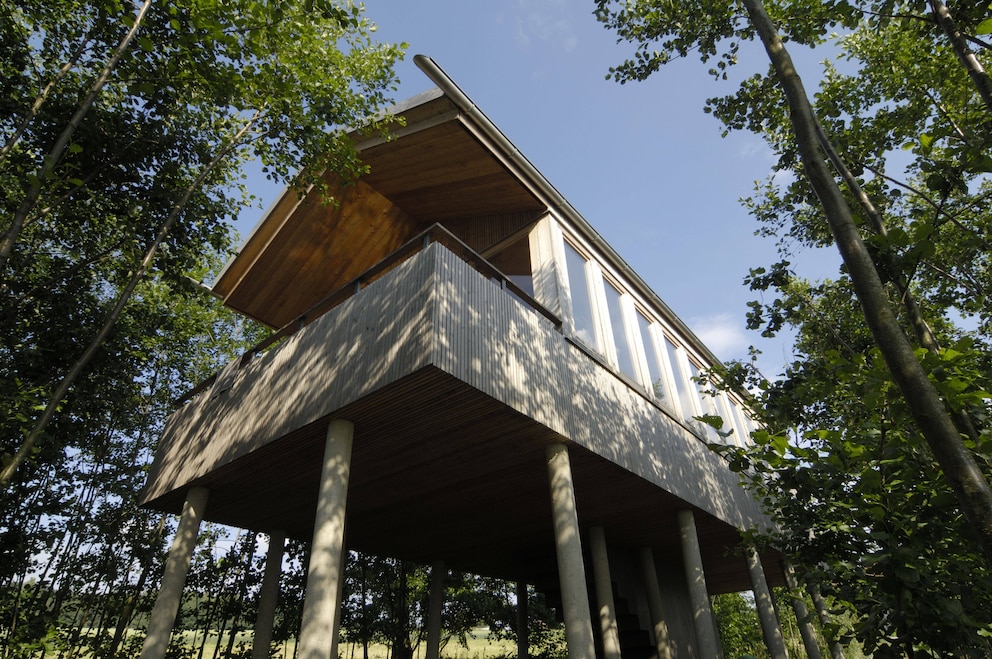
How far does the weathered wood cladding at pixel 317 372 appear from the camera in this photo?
15.2 ft

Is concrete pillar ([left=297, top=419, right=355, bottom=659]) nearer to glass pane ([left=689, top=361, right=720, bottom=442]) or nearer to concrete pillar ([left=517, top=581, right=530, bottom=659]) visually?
glass pane ([left=689, top=361, right=720, bottom=442])

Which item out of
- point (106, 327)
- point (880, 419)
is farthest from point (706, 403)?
point (106, 327)

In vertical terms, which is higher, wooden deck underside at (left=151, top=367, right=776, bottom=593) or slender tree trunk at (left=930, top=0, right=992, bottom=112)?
slender tree trunk at (left=930, top=0, right=992, bottom=112)

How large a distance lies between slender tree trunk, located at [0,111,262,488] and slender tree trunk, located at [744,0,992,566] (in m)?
7.07

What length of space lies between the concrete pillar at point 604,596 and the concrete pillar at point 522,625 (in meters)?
3.69

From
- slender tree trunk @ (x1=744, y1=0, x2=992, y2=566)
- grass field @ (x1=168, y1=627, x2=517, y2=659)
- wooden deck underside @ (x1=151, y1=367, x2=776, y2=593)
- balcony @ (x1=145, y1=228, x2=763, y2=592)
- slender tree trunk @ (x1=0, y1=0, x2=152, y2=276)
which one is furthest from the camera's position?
grass field @ (x1=168, y1=627, x2=517, y2=659)

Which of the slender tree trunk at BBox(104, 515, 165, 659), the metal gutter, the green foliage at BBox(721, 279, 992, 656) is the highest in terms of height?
the metal gutter

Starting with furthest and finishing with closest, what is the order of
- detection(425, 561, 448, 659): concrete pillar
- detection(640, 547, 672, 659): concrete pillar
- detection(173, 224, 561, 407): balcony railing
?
detection(425, 561, 448, 659): concrete pillar < detection(640, 547, 672, 659): concrete pillar < detection(173, 224, 561, 407): balcony railing

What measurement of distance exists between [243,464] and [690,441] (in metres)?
6.15

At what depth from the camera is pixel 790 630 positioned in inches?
832

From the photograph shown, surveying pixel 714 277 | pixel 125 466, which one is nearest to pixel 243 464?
pixel 714 277

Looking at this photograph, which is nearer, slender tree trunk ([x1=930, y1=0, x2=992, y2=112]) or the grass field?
slender tree trunk ([x1=930, y1=0, x2=992, y2=112])

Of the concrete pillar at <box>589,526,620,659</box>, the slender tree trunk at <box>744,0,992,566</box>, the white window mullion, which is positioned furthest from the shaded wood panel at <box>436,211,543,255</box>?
the slender tree trunk at <box>744,0,992,566</box>

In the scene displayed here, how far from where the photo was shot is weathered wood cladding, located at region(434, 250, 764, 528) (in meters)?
4.70
